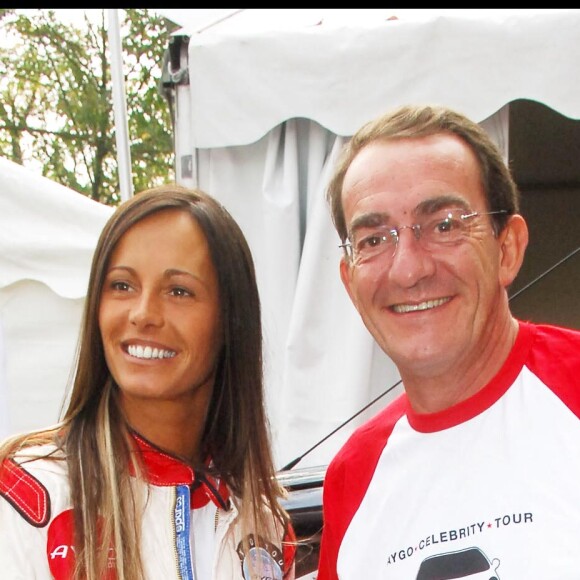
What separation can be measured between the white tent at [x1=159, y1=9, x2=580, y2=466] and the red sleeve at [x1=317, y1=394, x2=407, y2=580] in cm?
139

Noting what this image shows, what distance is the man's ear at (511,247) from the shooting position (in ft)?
6.19

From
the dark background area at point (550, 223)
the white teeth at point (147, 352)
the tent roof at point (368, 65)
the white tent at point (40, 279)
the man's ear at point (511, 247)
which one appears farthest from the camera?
the dark background area at point (550, 223)

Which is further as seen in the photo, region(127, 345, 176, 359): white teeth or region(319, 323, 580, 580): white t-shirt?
region(127, 345, 176, 359): white teeth

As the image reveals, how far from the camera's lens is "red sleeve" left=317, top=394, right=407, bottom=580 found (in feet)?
6.34

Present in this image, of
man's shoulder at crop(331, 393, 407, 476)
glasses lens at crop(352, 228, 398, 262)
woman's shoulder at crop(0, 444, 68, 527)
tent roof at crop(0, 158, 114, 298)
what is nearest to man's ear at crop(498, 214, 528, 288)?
glasses lens at crop(352, 228, 398, 262)

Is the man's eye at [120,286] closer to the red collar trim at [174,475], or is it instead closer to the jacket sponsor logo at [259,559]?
the red collar trim at [174,475]

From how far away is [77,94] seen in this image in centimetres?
1299

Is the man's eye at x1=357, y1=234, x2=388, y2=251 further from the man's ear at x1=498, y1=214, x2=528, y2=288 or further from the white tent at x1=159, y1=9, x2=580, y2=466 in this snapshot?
the white tent at x1=159, y1=9, x2=580, y2=466

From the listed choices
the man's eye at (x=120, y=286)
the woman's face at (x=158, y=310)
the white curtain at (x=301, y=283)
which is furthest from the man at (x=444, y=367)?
the white curtain at (x=301, y=283)

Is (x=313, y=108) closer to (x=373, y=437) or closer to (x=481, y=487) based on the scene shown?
(x=373, y=437)

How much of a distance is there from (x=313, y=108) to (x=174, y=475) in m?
1.88

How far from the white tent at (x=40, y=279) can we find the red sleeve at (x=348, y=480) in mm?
1870

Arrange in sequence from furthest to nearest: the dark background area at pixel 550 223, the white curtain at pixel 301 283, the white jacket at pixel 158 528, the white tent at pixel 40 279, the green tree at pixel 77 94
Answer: the green tree at pixel 77 94 → the dark background area at pixel 550 223 → the white tent at pixel 40 279 → the white curtain at pixel 301 283 → the white jacket at pixel 158 528

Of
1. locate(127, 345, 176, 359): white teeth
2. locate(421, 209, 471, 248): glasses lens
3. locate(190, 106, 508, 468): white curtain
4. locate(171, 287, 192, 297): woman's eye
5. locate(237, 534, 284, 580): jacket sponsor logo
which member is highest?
locate(190, 106, 508, 468): white curtain
